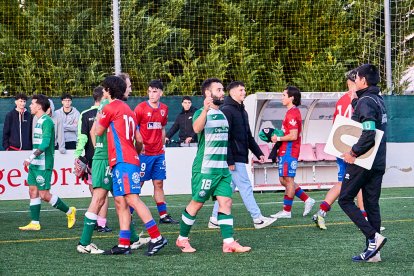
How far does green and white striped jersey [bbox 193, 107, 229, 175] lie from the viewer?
9797mm

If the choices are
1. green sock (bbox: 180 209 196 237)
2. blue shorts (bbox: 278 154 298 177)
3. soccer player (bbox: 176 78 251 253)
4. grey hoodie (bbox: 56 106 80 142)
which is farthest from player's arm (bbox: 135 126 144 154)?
grey hoodie (bbox: 56 106 80 142)

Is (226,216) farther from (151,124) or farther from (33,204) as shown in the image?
(33,204)

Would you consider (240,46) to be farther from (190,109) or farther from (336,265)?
(336,265)

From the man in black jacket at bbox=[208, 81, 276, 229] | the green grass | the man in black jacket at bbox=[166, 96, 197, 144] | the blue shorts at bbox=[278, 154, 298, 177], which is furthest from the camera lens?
the man in black jacket at bbox=[166, 96, 197, 144]

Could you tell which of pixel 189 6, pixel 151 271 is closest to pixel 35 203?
pixel 151 271

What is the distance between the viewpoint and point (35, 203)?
12.6 metres

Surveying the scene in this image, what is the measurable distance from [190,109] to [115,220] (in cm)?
589

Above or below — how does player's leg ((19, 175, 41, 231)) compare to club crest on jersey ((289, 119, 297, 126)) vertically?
below

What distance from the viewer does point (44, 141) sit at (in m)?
12.2

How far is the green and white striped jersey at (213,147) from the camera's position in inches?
386

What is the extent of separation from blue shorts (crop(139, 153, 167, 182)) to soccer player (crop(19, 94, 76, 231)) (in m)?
1.14

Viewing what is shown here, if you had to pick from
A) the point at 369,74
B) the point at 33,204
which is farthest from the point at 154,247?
the point at 33,204

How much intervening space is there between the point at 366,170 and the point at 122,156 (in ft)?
8.05

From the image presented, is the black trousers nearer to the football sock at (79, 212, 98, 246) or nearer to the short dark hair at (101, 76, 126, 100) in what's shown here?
the short dark hair at (101, 76, 126, 100)
